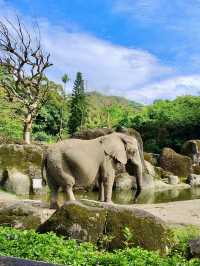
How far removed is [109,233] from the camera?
24.6 feet

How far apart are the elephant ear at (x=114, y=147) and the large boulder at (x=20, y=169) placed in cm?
751

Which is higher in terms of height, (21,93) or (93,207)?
(21,93)

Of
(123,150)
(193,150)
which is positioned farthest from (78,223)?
(193,150)

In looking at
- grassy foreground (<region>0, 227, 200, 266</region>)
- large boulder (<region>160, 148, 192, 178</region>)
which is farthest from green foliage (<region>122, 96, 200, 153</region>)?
grassy foreground (<region>0, 227, 200, 266</region>)

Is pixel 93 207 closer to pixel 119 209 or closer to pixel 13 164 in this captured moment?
pixel 119 209

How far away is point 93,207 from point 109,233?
19.1 inches

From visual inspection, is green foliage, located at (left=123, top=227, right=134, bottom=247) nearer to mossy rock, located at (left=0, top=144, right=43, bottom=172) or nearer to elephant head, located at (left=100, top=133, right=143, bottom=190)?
elephant head, located at (left=100, top=133, right=143, bottom=190)

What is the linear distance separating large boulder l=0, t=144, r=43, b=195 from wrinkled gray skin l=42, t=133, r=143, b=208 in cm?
764

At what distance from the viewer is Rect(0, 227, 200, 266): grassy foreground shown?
543 cm

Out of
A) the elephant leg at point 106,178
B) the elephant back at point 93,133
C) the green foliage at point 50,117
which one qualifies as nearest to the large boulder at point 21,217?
the elephant leg at point 106,178

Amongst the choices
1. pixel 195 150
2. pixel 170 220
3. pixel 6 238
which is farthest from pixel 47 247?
pixel 195 150

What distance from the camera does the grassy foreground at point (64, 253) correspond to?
17.8 ft

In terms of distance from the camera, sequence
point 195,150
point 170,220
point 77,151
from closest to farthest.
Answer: point 170,220 → point 77,151 → point 195,150

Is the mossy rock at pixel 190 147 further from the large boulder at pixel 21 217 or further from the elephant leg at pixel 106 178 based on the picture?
the large boulder at pixel 21 217
